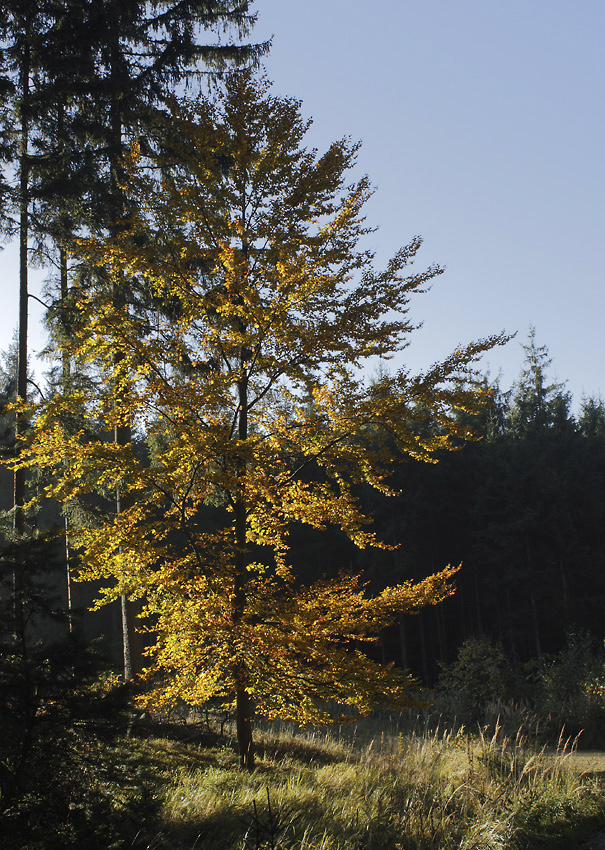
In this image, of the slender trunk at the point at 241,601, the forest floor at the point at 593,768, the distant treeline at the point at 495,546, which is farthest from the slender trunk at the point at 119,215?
the distant treeline at the point at 495,546

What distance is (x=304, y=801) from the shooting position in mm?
5703

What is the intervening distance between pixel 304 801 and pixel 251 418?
4.10 metres

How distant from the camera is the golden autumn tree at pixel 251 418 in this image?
586 centimetres

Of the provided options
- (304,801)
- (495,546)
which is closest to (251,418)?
(304,801)

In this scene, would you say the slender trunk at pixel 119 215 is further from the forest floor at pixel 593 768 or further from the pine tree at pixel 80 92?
the forest floor at pixel 593 768

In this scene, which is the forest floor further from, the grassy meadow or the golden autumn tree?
the golden autumn tree

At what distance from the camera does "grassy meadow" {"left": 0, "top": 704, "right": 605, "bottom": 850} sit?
12.9 ft

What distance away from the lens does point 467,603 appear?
3162cm

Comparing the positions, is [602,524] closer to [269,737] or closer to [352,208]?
[269,737]

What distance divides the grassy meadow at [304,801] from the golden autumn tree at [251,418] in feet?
2.79

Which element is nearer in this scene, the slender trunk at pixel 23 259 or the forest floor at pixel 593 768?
the forest floor at pixel 593 768

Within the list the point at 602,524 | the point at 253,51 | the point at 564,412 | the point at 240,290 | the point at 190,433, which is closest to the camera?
the point at 190,433

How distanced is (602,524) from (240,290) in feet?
107

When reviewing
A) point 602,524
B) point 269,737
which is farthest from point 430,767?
point 602,524
